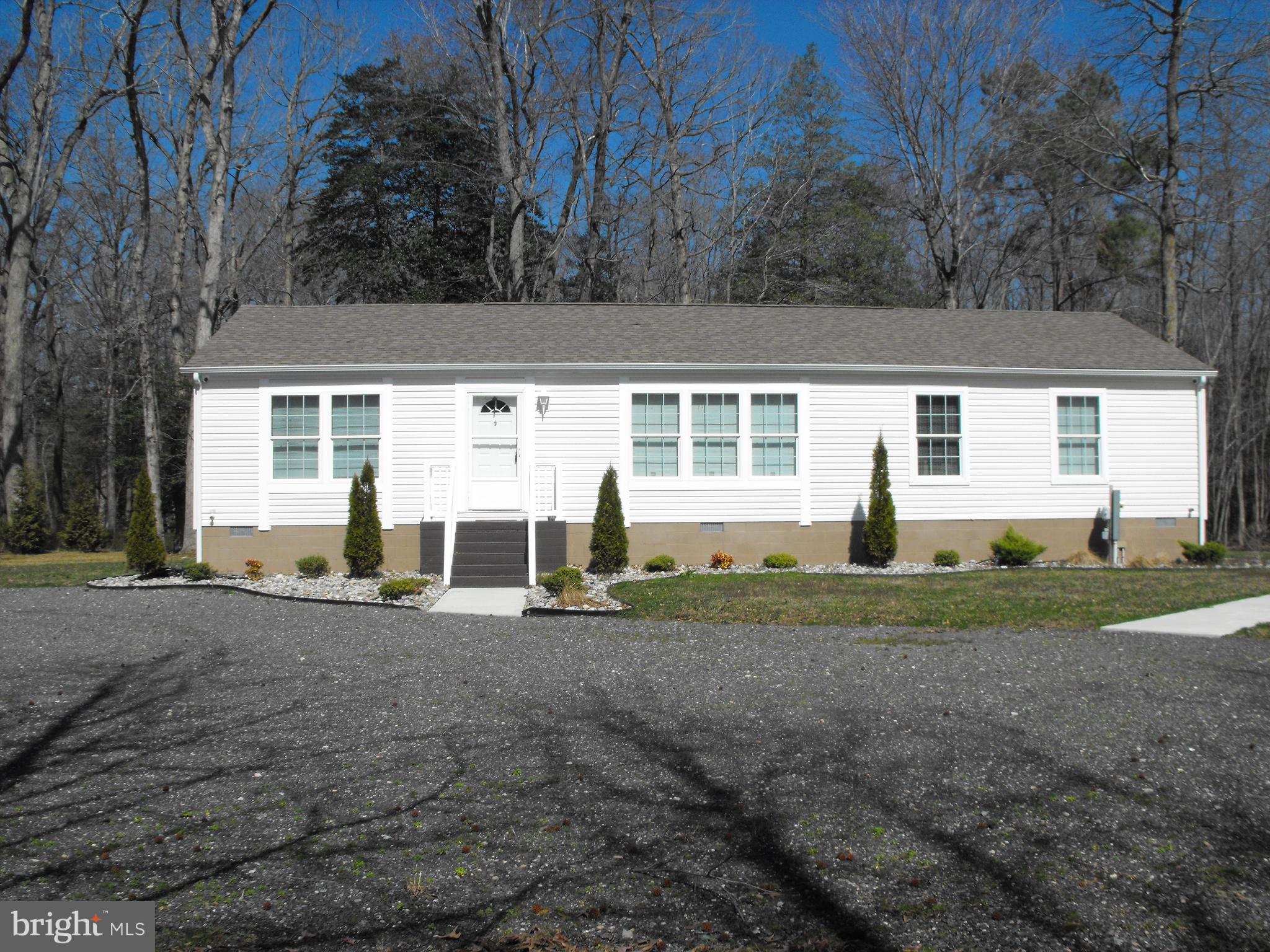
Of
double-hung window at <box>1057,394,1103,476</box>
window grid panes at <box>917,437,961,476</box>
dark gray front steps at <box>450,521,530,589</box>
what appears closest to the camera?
dark gray front steps at <box>450,521,530,589</box>

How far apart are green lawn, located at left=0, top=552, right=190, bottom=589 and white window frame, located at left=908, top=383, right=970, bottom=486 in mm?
12172

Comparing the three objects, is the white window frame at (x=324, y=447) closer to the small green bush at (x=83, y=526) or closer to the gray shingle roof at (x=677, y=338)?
the gray shingle roof at (x=677, y=338)

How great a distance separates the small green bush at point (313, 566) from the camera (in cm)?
1411

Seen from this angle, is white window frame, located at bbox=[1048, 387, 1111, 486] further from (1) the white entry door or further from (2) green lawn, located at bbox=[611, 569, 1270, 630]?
(1) the white entry door

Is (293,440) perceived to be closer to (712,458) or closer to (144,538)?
(144,538)

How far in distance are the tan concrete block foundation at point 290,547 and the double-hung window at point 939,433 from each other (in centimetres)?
853

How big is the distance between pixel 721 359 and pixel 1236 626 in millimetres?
8168

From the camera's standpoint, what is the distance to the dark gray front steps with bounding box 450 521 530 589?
520 inches

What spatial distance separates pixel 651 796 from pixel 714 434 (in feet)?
35.6

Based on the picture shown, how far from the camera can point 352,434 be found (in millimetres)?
14742

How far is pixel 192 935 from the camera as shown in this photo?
3.38 meters

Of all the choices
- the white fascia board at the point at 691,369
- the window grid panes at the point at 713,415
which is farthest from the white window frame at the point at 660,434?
the white fascia board at the point at 691,369

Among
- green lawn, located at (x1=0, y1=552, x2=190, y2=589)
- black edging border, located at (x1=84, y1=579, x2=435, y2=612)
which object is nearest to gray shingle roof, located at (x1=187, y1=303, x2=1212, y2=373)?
black edging border, located at (x1=84, y1=579, x2=435, y2=612)

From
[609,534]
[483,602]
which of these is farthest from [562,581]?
[609,534]
